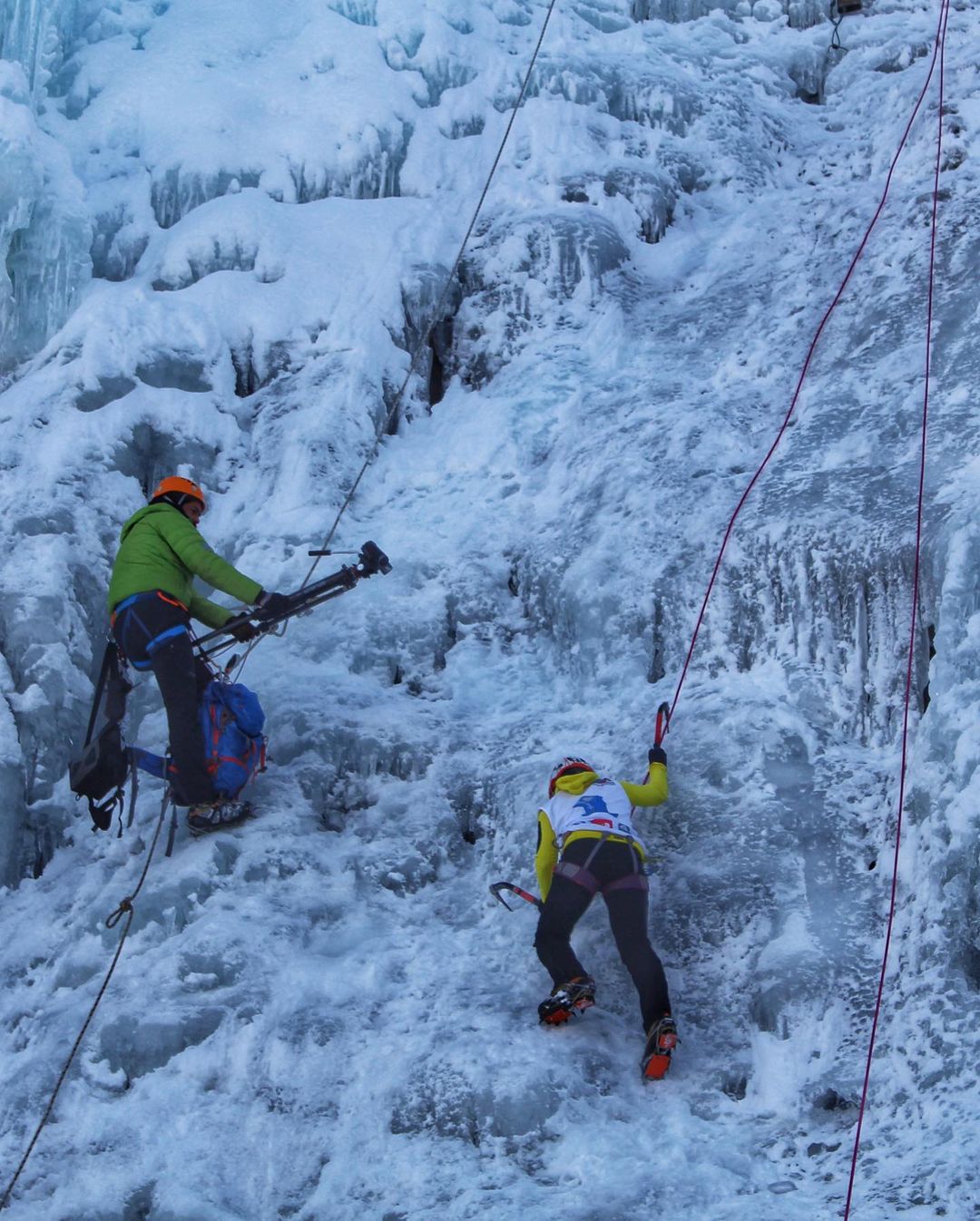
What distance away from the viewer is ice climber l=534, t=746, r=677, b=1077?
5348 mm

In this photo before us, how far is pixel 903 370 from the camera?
766 cm

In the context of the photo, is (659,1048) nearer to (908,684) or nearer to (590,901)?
(590,901)

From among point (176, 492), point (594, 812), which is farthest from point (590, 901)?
point (176, 492)

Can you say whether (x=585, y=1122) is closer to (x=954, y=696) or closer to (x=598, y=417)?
(x=954, y=696)

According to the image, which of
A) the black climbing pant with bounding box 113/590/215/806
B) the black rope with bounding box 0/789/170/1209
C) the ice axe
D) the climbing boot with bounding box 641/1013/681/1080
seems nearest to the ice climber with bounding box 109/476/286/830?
the black climbing pant with bounding box 113/590/215/806

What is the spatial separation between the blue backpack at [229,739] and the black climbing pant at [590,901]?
171 cm

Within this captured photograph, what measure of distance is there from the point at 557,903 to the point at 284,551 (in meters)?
3.28

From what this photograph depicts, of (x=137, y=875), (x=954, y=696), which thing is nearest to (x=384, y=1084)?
(x=137, y=875)

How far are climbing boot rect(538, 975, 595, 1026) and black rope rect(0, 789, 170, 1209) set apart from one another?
177 centimetres

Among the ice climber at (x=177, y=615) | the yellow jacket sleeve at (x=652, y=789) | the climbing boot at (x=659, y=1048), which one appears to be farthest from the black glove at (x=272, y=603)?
the climbing boot at (x=659, y=1048)

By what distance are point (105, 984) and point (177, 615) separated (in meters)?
1.78

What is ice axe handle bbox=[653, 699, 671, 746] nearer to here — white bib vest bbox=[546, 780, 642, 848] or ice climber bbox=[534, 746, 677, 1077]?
ice climber bbox=[534, 746, 677, 1077]

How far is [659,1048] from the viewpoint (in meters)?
5.22

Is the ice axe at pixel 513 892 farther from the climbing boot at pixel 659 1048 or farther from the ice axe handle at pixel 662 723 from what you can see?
the ice axe handle at pixel 662 723
